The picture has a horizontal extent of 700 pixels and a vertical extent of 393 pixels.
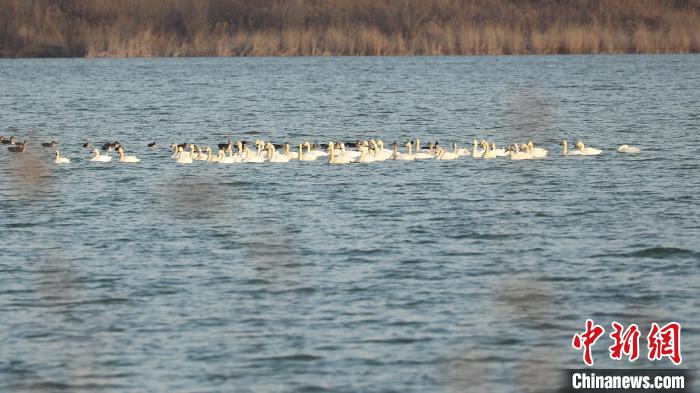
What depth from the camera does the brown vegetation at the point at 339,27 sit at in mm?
88625

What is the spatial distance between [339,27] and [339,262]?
6950 cm

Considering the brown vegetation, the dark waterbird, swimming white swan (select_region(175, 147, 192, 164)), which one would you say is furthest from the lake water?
the brown vegetation

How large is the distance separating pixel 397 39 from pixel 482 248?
225 feet

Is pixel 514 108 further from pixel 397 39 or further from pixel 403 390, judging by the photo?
pixel 403 390

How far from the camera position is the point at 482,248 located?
75.6 feet

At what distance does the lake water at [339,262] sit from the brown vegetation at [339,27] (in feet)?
138

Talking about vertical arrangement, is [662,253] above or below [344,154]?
below

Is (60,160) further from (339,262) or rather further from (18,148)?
(339,262)

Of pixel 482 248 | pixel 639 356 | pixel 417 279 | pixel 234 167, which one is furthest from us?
pixel 234 167

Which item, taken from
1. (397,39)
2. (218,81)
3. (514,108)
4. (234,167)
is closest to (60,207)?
(234,167)

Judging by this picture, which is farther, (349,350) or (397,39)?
(397,39)

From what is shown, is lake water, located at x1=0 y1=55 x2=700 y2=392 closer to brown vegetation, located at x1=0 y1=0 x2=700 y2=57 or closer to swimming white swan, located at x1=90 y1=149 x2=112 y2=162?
swimming white swan, located at x1=90 y1=149 x2=112 y2=162

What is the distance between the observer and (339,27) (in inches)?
3563

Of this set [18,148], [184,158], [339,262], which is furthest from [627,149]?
[339,262]
